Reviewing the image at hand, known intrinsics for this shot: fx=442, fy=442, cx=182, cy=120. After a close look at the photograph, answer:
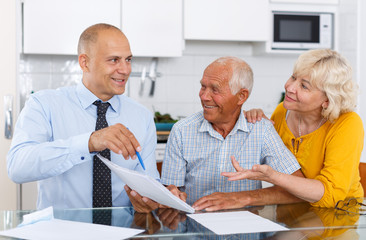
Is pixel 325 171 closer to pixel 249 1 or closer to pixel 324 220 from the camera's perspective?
pixel 324 220

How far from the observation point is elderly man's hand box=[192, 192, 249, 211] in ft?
4.99

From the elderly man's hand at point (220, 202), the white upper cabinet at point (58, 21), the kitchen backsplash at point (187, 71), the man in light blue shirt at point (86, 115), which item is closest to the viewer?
the elderly man's hand at point (220, 202)

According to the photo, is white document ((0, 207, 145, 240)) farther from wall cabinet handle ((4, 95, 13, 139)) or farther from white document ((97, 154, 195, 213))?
wall cabinet handle ((4, 95, 13, 139))

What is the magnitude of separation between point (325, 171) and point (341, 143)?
0.44 ft

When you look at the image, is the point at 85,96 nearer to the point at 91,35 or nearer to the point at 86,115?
the point at 86,115

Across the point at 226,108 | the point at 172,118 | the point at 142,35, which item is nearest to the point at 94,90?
the point at 226,108

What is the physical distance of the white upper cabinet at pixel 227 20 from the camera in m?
3.60

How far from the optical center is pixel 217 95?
1981 mm

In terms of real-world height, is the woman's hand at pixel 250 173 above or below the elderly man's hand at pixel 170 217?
above

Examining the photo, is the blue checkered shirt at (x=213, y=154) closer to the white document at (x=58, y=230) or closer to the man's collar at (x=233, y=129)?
the man's collar at (x=233, y=129)

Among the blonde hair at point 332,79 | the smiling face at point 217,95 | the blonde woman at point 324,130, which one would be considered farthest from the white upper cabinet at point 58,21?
the blonde hair at point 332,79

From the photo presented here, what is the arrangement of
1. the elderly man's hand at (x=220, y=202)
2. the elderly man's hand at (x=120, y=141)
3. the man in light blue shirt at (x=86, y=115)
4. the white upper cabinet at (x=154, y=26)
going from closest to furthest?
the elderly man's hand at (x=120, y=141) → the elderly man's hand at (x=220, y=202) → the man in light blue shirt at (x=86, y=115) → the white upper cabinet at (x=154, y=26)

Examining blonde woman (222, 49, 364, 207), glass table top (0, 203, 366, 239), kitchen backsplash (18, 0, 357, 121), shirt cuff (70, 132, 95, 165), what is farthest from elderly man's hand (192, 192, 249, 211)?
kitchen backsplash (18, 0, 357, 121)

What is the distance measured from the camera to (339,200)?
1.62m
